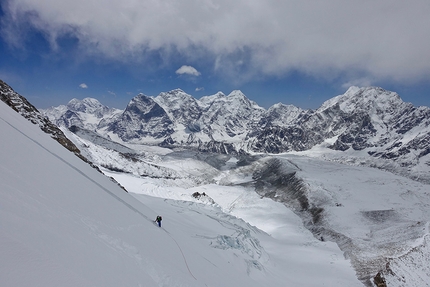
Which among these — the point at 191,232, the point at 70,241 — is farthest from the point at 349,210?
the point at 70,241

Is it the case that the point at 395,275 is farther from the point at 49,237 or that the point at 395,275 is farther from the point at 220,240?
the point at 49,237

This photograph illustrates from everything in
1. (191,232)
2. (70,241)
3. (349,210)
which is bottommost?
(70,241)

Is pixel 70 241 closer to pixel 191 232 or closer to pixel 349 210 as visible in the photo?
pixel 191 232

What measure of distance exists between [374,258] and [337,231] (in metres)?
27.4

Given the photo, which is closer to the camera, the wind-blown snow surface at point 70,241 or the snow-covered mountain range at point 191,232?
the wind-blown snow surface at point 70,241

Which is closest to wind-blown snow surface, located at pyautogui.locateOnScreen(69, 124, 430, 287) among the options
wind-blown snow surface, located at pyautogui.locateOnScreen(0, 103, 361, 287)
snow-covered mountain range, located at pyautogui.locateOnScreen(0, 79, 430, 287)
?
snow-covered mountain range, located at pyautogui.locateOnScreen(0, 79, 430, 287)

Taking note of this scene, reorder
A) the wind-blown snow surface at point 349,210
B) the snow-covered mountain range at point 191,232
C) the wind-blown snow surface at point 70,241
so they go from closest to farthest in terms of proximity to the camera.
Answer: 1. the wind-blown snow surface at point 70,241
2. the snow-covered mountain range at point 191,232
3. the wind-blown snow surface at point 349,210

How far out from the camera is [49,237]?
8.95 metres

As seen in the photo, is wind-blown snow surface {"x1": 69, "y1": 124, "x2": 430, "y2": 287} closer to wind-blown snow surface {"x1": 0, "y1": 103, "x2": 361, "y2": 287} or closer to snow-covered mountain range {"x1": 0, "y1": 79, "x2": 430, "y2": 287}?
snow-covered mountain range {"x1": 0, "y1": 79, "x2": 430, "y2": 287}

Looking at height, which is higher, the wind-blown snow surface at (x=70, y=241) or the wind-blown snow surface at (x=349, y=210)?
the wind-blown snow surface at (x=349, y=210)

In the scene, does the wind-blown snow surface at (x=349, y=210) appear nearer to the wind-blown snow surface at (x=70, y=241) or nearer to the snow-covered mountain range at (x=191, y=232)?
the snow-covered mountain range at (x=191, y=232)

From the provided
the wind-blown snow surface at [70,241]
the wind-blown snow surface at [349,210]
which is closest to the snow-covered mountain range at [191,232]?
the wind-blown snow surface at [70,241]

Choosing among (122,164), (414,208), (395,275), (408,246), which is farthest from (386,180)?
(122,164)

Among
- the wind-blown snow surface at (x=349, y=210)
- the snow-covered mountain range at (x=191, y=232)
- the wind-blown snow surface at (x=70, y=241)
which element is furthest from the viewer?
the wind-blown snow surface at (x=349, y=210)
